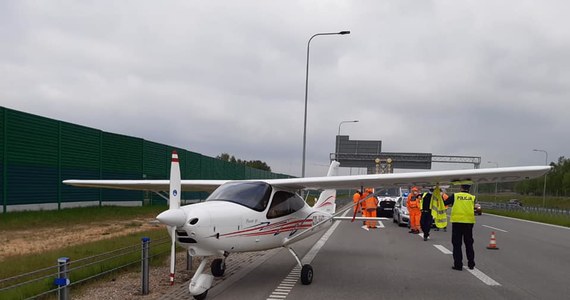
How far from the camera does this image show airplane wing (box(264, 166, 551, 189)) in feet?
30.2

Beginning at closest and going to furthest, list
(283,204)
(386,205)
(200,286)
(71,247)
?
1. (200,286)
2. (283,204)
3. (71,247)
4. (386,205)

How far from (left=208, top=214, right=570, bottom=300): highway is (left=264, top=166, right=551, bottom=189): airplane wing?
1.89m

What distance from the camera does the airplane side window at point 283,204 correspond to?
29.0 ft

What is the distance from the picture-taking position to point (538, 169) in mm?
8953

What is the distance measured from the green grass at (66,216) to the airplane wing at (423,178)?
1134 centimetres

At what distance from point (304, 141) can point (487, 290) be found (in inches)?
787

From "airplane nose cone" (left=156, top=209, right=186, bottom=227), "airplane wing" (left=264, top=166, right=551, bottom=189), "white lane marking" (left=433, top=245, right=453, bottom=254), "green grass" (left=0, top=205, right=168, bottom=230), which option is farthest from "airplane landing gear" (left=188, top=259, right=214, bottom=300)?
"green grass" (left=0, top=205, right=168, bottom=230)

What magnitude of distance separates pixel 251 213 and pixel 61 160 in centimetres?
1624

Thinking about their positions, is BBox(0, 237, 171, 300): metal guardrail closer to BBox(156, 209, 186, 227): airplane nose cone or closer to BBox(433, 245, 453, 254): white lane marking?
BBox(156, 209, 186, 227): airplane nose cone

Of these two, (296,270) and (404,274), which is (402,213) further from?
(296,270)

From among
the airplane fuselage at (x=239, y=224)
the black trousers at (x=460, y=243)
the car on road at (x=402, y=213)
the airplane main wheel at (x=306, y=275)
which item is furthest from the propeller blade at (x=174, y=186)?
the car on road at (x=402, y=213)

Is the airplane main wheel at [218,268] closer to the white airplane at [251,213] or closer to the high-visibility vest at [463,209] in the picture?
the white airplane at [251,213]

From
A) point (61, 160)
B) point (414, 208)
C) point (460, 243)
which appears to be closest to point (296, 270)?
point (460, 243)

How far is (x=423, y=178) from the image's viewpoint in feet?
31.6
